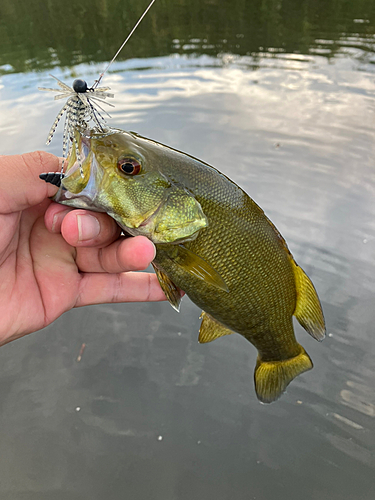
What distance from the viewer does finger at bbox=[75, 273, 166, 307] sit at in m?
2.52

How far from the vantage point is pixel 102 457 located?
2.91 m

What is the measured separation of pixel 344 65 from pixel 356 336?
407 inches

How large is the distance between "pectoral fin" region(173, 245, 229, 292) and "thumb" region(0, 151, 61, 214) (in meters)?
0.77

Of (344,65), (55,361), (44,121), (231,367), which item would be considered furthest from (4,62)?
(231,367)

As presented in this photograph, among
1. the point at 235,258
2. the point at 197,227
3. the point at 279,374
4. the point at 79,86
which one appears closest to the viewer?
the point at 79,86

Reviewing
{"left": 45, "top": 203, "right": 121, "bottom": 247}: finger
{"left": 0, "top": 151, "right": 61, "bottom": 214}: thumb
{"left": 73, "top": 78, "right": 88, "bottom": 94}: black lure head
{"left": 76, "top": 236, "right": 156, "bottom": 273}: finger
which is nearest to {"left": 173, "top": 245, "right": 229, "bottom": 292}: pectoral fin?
{"left": 76, "top": 236, "right": 156, "bottom": 273}: finger

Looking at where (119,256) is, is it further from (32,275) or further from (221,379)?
(221,379)

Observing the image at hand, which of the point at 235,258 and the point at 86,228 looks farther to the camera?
the point at 235,258

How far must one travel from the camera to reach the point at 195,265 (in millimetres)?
1907

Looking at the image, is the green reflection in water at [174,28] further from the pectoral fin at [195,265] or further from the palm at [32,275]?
the pectoral fin at [195,265]

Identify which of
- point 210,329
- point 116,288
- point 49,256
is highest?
point 49,256

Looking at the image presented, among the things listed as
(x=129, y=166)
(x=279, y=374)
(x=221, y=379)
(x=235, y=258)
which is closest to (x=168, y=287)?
(x=235, y=258)

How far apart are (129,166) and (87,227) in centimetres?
37

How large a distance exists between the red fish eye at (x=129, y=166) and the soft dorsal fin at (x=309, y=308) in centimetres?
121
